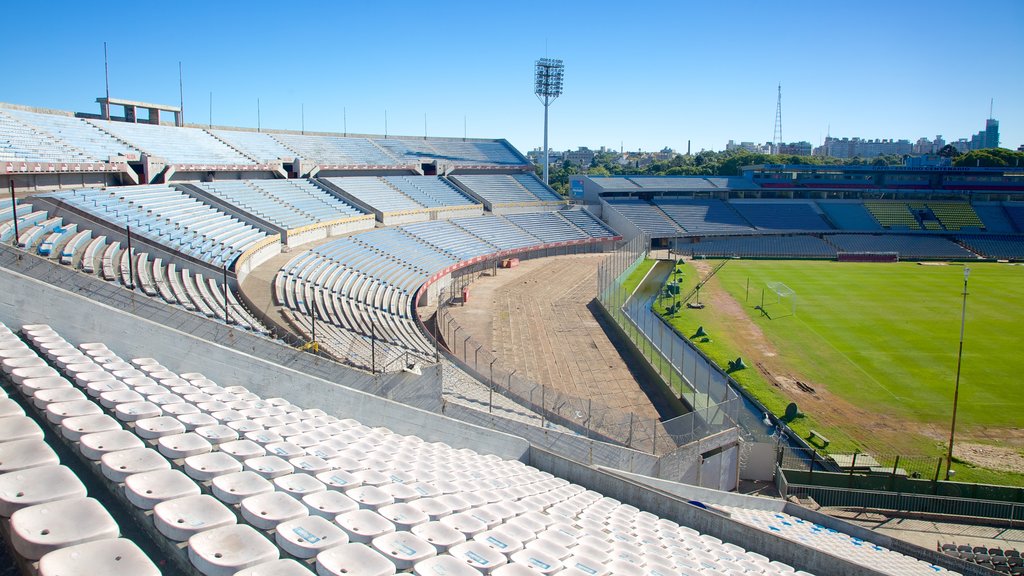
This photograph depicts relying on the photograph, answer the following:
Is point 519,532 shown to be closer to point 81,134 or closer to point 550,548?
point 550,548

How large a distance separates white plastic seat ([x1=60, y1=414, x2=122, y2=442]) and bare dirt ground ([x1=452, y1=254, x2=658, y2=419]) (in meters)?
15.9

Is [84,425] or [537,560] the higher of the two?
[84,425]

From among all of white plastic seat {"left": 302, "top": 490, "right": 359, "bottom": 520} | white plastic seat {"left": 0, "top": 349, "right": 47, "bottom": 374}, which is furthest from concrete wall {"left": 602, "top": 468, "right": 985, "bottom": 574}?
white plastic seat {"left": 0, "top": 349, "right": 47, "bottom": 374}

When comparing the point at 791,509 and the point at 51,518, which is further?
the point at 791,509

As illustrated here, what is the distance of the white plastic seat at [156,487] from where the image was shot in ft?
21.1

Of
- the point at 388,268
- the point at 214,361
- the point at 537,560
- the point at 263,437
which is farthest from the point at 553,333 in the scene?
the point at 537,560

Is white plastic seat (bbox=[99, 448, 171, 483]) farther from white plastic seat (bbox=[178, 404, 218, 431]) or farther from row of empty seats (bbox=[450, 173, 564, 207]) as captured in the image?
row of empty seats (bbox=[450, 173, 564, 207])

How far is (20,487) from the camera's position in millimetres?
6016

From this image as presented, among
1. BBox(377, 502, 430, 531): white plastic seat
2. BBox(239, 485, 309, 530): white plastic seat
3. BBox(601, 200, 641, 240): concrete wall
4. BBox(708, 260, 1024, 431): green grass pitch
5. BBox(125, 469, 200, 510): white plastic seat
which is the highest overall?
BBox(601, 200, 641, 240): concrete wall

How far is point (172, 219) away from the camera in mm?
26766

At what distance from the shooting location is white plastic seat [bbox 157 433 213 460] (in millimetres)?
8016

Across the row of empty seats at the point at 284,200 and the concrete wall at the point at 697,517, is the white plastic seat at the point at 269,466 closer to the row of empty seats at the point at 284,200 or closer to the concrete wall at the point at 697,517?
the concrete wall at the point at 697,517

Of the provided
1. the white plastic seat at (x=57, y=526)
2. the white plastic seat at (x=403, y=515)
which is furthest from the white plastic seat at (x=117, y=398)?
the white plastic seat at (x=403, y=515)

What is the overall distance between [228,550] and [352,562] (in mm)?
1042
